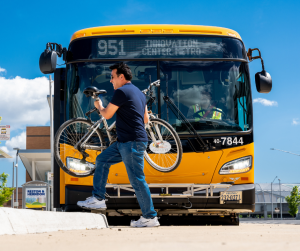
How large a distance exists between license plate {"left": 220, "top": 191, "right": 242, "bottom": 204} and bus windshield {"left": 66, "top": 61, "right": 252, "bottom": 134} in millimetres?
1037

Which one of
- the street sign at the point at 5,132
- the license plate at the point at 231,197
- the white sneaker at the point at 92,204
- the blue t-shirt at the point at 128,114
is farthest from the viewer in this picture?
the street sign at the point at 5,132

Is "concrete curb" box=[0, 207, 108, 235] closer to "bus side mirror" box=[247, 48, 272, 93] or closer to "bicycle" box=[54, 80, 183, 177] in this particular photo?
"bicycle" box=[54, 80, 183, 177]

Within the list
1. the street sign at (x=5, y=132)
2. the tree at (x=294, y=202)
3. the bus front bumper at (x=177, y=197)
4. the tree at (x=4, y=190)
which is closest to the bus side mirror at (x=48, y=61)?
the bus front bumper at (x=177, y=197)

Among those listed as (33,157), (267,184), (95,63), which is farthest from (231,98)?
(267,184)

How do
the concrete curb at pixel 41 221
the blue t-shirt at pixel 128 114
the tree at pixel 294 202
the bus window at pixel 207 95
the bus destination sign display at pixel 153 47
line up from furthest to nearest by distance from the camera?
the tree at pixel 294 202
the bus destination sign display at pixel 153 47
the bus window at pixel 207 95
the blue t-shirt at pixel 128 114
the concrete curb at pixel 41 221

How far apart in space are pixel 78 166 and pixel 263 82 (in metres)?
3.52

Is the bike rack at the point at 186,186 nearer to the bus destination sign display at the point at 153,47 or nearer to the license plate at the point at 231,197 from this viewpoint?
the license plate at the point at 231,197

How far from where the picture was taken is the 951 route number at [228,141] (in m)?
7.29

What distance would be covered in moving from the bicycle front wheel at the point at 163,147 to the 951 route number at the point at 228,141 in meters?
0.77

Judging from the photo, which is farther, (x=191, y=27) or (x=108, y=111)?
(x=191, y=27)

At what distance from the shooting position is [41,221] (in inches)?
189

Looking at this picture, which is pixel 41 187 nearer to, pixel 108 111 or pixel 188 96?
pixel 188 96

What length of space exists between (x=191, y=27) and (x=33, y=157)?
36.6m

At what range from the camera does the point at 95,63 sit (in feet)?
24.5
